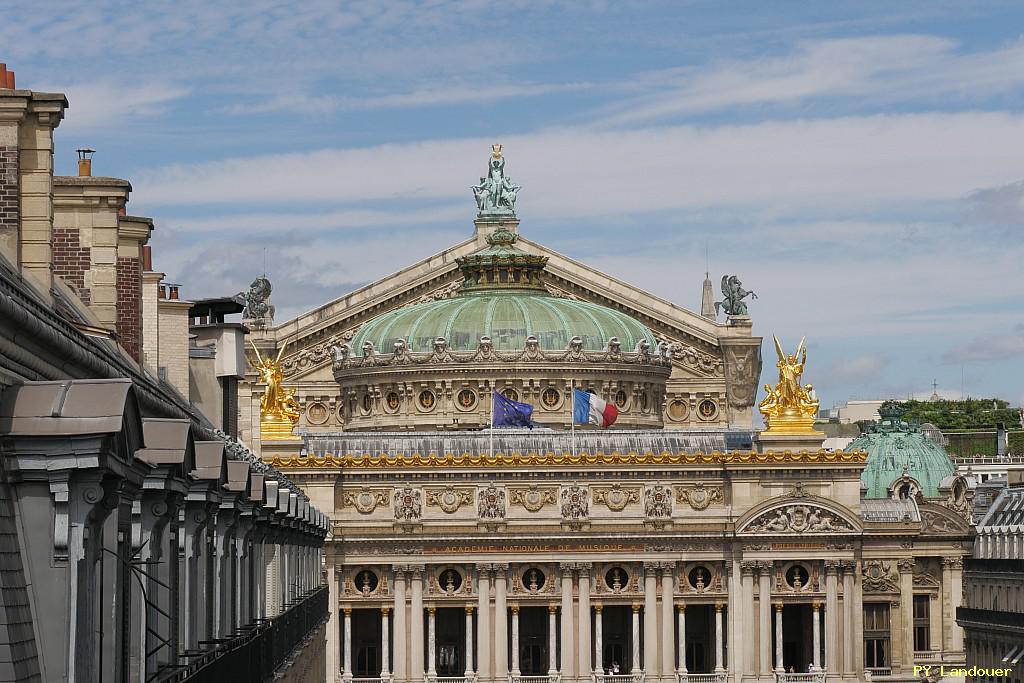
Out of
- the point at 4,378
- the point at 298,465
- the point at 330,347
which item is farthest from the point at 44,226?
the point at 330,347

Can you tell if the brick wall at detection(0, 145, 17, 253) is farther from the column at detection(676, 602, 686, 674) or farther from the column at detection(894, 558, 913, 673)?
the column at detection(894, 558, 913, 673)

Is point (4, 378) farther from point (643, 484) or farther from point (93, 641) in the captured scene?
point (643, 484)

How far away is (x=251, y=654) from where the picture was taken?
39781mm

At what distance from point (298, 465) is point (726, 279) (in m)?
59.0

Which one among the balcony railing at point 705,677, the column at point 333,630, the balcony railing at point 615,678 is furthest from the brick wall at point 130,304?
the balcony railing at point 705,677

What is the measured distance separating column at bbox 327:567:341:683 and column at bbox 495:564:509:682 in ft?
27.2

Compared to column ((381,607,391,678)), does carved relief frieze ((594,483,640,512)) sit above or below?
above

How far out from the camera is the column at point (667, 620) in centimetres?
13571

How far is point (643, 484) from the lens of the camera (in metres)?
137

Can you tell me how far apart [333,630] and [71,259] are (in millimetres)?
96471

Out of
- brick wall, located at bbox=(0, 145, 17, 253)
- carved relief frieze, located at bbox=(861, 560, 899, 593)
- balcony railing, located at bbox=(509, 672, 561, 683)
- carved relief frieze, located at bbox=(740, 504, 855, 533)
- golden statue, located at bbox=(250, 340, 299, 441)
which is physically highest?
golden statue, located at bbox=(250, 340, 299, 441)

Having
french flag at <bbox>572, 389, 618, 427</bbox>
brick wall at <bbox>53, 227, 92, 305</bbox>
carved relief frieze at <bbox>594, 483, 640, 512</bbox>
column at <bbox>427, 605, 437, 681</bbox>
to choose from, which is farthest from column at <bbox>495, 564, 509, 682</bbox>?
Result: brick wall at <bbox>53, 227, 92, 305</bbox>

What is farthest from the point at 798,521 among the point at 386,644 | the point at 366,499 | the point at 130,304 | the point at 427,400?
the point at 130,304

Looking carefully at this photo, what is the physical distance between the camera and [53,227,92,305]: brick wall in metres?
38.6
